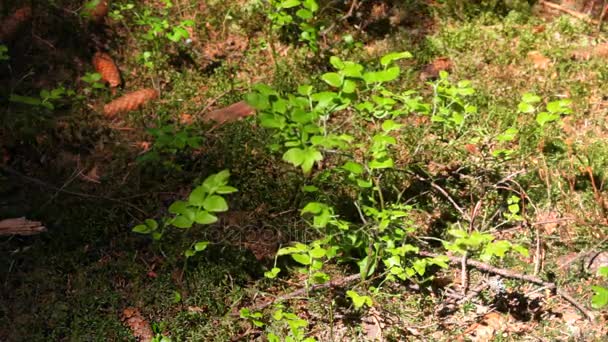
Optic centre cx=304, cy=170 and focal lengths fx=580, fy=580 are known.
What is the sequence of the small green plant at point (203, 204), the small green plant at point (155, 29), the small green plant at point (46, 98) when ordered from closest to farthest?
the small green plant at point (203, 204) → the small green plant at point (46, 98) → the small green plant at point (155, 29)

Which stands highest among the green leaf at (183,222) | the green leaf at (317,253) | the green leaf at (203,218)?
the green leaf at (203,218)

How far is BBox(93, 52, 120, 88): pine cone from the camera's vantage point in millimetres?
4156

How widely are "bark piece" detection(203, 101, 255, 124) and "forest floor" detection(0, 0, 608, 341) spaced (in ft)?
0.25

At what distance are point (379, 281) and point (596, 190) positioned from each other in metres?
1.28

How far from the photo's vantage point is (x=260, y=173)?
355 cm

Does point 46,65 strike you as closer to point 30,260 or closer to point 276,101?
point 30,260

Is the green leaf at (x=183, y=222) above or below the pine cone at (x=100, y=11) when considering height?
below

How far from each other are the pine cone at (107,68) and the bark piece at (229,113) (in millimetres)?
771

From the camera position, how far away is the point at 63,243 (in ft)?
10.5

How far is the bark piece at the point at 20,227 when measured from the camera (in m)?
3.17

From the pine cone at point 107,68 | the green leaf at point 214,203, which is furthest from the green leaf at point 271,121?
the pine cone at point 107,68

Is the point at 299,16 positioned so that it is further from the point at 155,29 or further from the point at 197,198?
the point at 197,198

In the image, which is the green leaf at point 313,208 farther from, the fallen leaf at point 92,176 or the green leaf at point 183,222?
the fallen leaf at point 92,176

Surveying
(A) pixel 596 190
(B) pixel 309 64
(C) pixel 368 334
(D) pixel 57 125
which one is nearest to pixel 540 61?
(A) pixel 596 190
